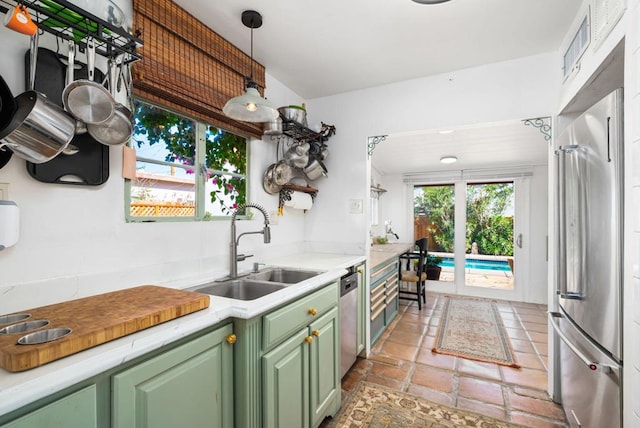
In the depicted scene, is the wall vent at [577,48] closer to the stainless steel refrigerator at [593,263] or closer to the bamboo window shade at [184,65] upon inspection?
the stainless steel refrigerator at [593,263]

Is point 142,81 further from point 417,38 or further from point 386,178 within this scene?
point 386,178

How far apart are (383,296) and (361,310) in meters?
0.65

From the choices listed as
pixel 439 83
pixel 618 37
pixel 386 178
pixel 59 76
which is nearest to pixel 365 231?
pixel 439 83

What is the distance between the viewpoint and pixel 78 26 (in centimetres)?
114

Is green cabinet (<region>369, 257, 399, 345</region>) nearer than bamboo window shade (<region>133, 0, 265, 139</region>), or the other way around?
bamboo window shade (<region>133, 0, 265, 139</region>)

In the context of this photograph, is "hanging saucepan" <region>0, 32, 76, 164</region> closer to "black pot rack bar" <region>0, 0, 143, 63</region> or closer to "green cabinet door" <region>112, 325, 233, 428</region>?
"black pot rack bar" <region>0, 0, 143, 63</region>

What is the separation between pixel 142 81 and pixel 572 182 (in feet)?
7.34

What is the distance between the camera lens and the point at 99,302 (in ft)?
3.75

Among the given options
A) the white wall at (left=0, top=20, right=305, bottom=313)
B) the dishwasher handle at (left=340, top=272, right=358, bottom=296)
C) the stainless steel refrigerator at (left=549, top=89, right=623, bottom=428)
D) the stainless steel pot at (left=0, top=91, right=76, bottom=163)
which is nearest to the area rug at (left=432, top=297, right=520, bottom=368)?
the stainless steel refrigerator at (left=549, top=89, right=623, bottom=428)

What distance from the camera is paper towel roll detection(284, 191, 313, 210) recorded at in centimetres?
268

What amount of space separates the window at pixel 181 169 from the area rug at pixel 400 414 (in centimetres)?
156

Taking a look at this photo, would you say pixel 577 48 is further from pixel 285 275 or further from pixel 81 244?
pixel 81 244

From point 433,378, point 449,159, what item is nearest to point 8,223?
point 433,378

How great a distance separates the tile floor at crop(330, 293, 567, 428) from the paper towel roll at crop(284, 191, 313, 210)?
1.43m
